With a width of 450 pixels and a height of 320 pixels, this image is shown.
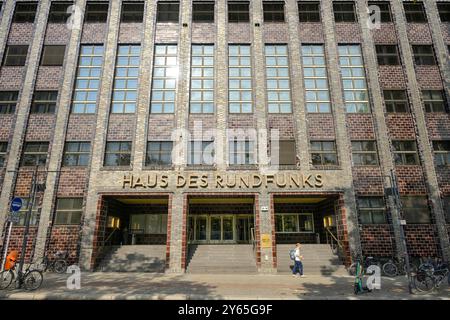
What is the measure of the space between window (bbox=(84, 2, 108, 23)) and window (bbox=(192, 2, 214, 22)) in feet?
23.2

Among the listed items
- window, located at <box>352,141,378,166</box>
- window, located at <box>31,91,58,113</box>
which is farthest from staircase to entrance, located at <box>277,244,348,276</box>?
window, located at <box>31,91,58,113</box>

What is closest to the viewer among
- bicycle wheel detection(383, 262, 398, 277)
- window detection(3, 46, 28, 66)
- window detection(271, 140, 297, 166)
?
bicycle wheel detection(383, 262, 398, 277)

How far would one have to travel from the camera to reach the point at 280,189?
17391mm

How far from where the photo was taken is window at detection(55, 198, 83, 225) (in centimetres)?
1722

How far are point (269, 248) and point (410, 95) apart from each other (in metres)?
14.9

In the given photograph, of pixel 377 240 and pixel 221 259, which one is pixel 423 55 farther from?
pixel 221 259

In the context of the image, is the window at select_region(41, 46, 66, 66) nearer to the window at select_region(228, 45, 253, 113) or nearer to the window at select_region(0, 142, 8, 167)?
the window at select_region(0, 142, 8, 167)

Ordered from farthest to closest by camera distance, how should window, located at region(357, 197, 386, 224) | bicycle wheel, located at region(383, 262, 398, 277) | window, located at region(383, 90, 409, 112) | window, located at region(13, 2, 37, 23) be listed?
window, located at region(13, 2, 37, 23) → window, located at region(383, 90, 409, 112) → window, located at region(357, 197, 386, 224) → bicycle wheel, located at region(383, 262, 398, 277)

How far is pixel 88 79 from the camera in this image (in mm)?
20031

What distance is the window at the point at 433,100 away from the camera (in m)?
19.3

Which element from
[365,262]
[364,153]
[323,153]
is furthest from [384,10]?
[365,262]
